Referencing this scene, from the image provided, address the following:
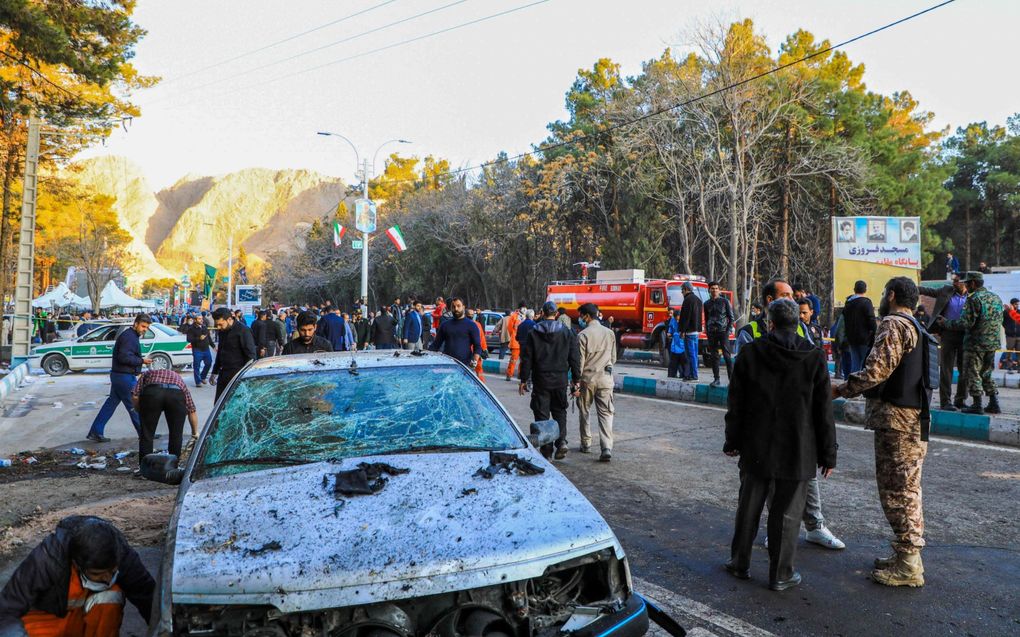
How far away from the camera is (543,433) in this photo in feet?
13.9

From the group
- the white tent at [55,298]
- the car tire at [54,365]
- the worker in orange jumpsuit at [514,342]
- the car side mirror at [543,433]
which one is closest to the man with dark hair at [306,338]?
the car side mirror at [543,433]

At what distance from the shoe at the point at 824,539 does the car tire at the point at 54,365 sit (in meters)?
19.6

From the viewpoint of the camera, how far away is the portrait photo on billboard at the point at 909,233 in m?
20.4

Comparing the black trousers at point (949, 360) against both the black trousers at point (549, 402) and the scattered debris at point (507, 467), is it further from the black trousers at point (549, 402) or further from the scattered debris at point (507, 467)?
the scattered debris at point (507, 467)

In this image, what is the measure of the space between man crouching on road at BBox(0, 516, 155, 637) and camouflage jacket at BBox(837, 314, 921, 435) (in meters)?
3.82

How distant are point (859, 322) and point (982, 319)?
1642mm

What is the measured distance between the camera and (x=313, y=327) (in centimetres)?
779

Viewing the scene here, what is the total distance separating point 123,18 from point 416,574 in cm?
1671

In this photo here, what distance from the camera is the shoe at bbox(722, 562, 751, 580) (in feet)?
14.4

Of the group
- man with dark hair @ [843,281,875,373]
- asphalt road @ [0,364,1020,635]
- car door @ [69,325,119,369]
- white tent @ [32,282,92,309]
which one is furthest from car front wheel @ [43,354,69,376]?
white tent @ [32,282,92,309]

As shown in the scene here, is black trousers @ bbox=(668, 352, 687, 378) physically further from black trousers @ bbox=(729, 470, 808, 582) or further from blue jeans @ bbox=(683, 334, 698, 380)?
black trousers @ bbox=(729, 470, 808, 582)

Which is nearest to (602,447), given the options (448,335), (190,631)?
(448,335)

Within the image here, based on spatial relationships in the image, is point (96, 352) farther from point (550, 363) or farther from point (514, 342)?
point (550, 363)

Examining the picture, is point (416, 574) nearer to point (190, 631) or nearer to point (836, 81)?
→ point (190, 631)
